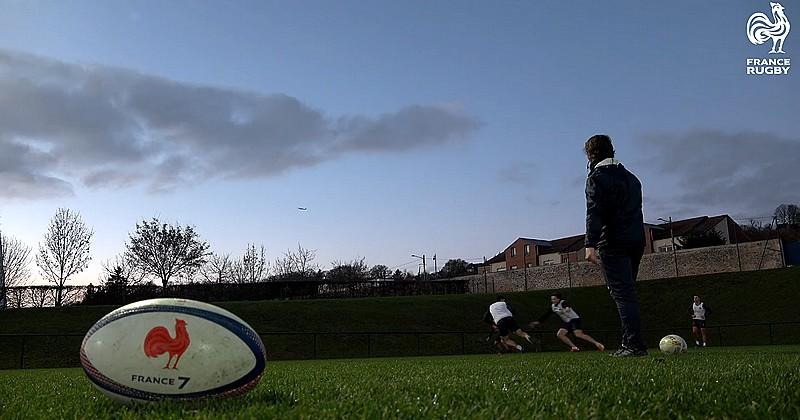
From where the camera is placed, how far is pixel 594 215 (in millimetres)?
7793

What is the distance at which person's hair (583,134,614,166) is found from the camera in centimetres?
826

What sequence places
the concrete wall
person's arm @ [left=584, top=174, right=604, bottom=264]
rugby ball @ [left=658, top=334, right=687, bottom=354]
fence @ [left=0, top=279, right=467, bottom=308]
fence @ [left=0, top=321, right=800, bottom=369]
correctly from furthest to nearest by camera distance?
the concrete wall
fence @ [left=0, top=279, right=467, bottom=308]
fence @ [left=0, top=321, right=800, bottom=369]
rugby ball @ [left=658, top=334, right=687, bottom=354]
person's arm @ [left=584, top=174, right=604, bottom=264]

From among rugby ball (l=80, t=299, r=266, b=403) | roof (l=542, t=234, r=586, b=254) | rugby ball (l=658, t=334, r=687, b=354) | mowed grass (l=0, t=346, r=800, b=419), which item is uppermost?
roof (l=542, t=234, r=586, b=254)

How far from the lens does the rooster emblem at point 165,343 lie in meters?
3.77

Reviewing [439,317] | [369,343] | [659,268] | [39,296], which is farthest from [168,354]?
[659,268]

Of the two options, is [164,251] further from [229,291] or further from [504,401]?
[504,401]

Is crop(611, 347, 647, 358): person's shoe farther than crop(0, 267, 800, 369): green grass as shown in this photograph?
No

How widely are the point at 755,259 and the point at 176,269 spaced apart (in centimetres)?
4704

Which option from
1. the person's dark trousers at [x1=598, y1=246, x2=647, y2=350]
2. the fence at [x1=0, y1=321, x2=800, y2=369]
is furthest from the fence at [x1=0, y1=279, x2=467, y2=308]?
the person's dark trousers at [x1=598, y1=246, x2=647, y2=350]

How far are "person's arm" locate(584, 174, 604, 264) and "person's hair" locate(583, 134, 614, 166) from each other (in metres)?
0.52

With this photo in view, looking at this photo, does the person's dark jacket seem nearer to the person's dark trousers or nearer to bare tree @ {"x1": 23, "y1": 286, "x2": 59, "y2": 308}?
the person's dark trousers

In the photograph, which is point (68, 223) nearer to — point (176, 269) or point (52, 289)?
point (176, 269)

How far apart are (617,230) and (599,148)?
3.67ft

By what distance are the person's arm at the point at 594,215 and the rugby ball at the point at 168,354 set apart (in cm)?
491
